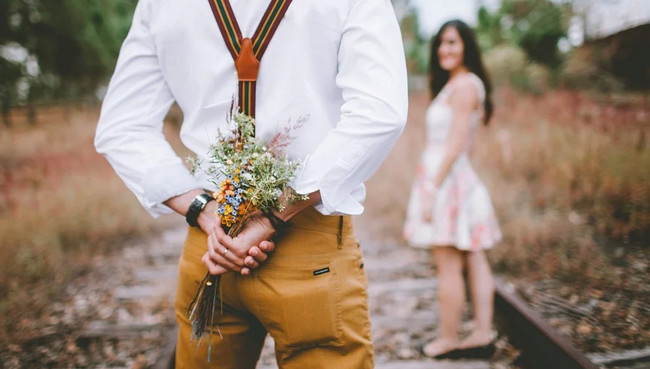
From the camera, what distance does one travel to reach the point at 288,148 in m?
1.36

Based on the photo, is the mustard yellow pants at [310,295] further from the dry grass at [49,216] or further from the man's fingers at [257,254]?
the dry grass at [49,216]

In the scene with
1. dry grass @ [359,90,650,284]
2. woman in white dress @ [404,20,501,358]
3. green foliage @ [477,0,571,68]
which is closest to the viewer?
woman in white dress @ [404,20,501,358]

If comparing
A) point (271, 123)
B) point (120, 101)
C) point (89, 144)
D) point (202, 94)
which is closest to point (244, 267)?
point (271, 123)

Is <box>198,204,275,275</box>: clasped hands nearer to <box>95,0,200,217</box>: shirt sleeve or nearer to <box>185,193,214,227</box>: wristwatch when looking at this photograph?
<box>185,193,214,227</box>: wristwatch

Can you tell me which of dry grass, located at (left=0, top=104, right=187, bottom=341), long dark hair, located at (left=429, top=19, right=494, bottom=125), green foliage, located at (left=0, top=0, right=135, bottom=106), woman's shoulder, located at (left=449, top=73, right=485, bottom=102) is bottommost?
dry grass, located at (left=0, top=104, right=187, bottom=341)

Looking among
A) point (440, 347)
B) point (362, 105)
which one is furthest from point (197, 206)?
point (440, 347)

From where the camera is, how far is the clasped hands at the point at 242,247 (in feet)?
4.15

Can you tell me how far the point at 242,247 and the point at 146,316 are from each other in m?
3.04

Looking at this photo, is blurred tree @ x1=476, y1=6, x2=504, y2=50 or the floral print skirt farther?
blurred tree @ x1=476, y1=6, x2=504, y2=50

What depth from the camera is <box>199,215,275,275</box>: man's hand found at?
1265mm

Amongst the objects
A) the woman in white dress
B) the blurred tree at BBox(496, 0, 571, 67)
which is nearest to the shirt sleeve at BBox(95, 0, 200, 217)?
the woman in white dress

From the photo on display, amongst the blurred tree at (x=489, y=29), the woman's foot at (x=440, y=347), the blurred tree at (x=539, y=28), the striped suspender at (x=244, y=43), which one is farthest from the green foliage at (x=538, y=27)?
the striped suspender at (x=244, y=43)

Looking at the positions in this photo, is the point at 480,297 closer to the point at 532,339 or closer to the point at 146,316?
the point at 532,339

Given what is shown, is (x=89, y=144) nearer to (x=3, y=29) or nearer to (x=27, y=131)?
(x=27, y=131)
